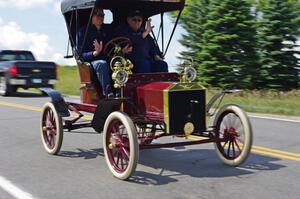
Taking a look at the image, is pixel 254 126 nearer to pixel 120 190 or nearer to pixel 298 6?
pixel 120 190

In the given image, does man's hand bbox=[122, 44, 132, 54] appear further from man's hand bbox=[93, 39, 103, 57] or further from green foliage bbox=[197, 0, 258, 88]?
green foliage bbox=[197, 0, 258, 88]

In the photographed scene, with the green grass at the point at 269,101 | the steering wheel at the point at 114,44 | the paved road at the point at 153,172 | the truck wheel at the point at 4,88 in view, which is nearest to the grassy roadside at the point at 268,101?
the green grass at the point at 269,101

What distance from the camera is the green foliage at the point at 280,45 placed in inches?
754

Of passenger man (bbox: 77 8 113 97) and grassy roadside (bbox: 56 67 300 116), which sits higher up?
passenger man (bbox: 77 8 113 97)

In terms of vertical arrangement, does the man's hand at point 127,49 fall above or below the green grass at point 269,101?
above

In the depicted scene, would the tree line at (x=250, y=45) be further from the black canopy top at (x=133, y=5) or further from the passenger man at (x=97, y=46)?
the passenger man at (x=97, y=46)

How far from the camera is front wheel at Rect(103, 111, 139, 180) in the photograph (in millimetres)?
5918

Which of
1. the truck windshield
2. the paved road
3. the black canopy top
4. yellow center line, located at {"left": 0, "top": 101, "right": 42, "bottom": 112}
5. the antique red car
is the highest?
the black canopy top

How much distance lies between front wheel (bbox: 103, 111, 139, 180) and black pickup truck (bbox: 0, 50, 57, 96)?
13.9m

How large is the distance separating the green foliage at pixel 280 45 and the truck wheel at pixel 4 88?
31.9 ft

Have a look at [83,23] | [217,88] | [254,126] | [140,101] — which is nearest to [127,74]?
[140,101]

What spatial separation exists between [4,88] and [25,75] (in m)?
1.07

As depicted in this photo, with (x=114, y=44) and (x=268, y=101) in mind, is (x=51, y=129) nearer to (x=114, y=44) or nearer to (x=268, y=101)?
(x=114, y=44)

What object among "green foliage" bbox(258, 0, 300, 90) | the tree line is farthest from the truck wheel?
"green foliage" bbox(258, 0, 300, 90)
